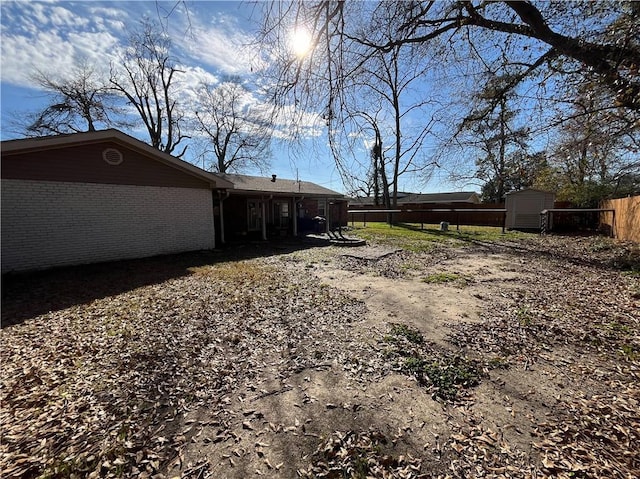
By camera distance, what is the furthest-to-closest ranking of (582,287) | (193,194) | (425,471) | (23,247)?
(193,194) < (23,247) < (582,287) < (425,471)

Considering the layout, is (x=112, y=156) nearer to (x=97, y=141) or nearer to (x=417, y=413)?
(x=97, y=141)

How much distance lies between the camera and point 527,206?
16328mm

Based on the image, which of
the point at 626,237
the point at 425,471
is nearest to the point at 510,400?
the point at 425,471

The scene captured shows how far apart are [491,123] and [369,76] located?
18.2 feet

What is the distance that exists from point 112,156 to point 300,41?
8038 millimetres

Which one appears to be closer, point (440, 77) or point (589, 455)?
point (589, 455)

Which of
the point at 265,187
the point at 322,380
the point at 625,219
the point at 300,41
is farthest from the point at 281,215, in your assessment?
the point at 625,219

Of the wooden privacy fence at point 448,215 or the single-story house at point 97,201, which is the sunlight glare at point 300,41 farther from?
the wooden privacy fence at point 448,215

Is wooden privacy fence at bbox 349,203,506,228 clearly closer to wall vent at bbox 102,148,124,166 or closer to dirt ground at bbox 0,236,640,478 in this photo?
wall vent at bbox 102,148,124,166

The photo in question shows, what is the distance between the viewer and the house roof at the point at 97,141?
659 cm

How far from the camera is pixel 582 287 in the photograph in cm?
584

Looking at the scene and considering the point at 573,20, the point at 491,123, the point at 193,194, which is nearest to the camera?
the point at 573,20

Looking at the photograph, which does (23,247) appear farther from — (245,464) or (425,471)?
(425,471)

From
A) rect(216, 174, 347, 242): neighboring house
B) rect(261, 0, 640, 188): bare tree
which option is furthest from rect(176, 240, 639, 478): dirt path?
rect(216, 174, 347, 242): neighboring house
